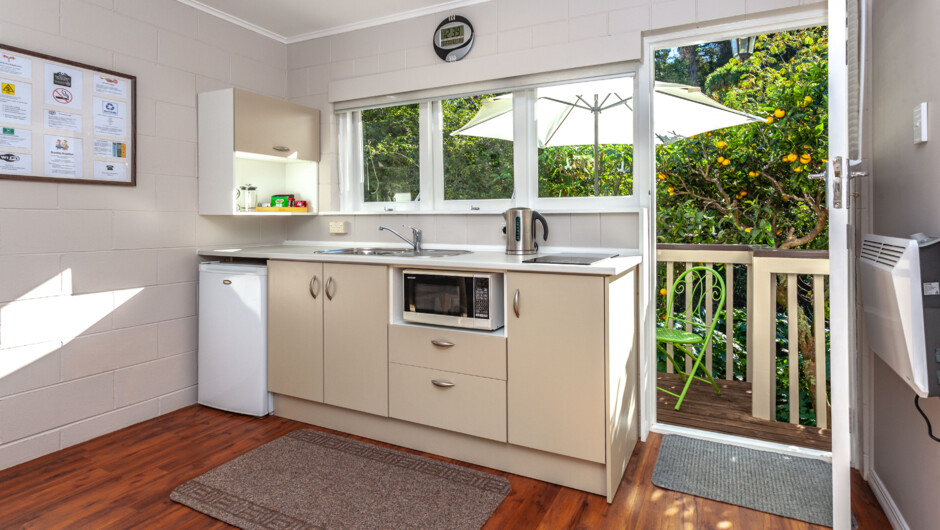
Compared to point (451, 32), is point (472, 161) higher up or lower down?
lower down

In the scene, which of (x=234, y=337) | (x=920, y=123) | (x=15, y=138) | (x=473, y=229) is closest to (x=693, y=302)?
(x=473, y=229)

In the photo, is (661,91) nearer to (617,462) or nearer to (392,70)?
(392,70)

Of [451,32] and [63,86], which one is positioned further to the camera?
[451,32]

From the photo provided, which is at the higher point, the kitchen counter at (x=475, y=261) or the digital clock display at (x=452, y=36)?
the digital clock display at (x=452, y=36)

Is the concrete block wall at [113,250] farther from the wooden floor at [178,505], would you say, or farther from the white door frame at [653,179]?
the white door frame at [653,179]

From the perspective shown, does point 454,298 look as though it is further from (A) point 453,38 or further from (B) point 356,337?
(A) point 453,38

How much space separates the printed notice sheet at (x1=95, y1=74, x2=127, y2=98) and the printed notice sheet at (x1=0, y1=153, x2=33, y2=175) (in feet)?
1.62

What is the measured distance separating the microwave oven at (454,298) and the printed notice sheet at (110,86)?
5.99 feet

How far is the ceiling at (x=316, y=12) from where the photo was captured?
10.4 feet

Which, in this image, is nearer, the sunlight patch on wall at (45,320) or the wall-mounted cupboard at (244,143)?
the sunlight patch on wall at (45,320)

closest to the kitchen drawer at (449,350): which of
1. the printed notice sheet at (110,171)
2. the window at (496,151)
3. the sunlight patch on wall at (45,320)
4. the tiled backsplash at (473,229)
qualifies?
the tiled backsplash at (473,229)

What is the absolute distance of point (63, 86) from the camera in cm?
258

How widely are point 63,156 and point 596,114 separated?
2.72m

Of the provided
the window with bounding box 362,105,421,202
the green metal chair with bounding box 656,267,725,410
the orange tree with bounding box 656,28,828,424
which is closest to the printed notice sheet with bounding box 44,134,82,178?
the window with bounding box 362,105,421,202
